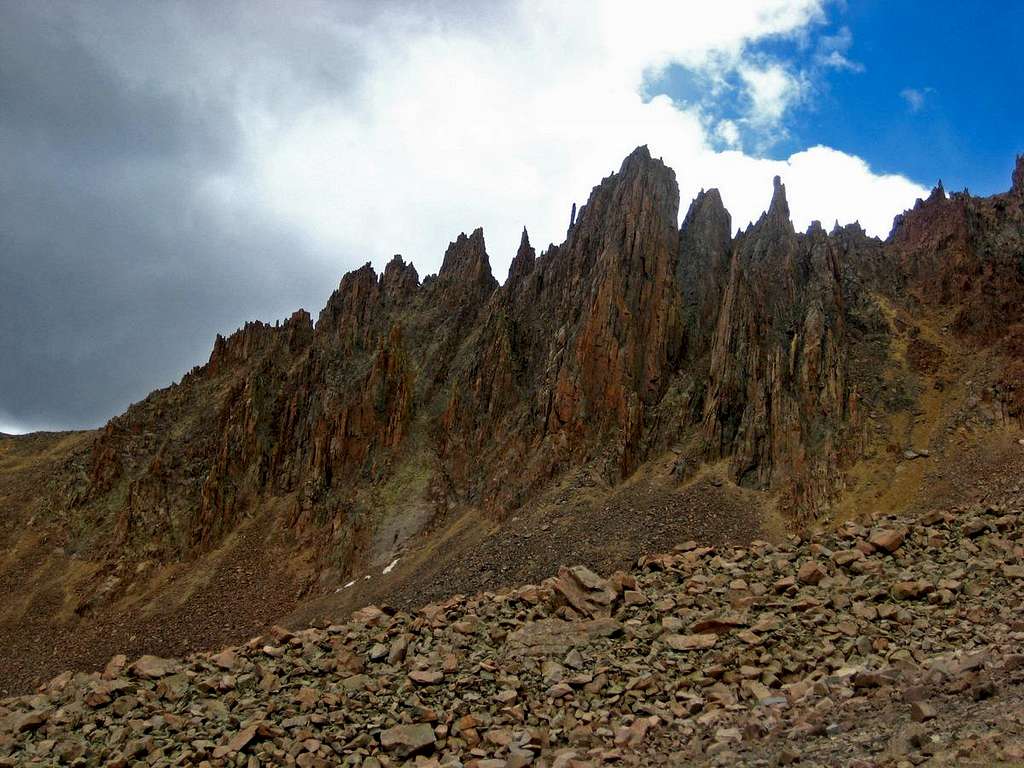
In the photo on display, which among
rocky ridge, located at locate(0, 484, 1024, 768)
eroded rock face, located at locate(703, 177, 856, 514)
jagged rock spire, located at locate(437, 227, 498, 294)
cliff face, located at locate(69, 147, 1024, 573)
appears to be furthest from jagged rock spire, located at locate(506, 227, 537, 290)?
rocky ridge, located at locate(0, 484, 1024, 768)

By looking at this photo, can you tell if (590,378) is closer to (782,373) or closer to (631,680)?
(782,373)

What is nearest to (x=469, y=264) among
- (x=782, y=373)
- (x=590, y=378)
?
(x=590, y=378)

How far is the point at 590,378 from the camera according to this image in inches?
2297

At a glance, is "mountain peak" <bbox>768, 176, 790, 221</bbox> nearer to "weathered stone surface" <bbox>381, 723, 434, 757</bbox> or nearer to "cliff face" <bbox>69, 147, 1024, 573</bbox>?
"cliff face" <bbox>69, 147, 1024, 573</bbox>

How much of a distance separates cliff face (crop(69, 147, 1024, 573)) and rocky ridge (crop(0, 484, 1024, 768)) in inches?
897

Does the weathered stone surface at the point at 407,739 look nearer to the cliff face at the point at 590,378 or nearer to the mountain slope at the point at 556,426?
the mountain slope at the point at 556,426

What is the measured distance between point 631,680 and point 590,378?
40488 millimetres

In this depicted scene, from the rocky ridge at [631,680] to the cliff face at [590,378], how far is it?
897 inches

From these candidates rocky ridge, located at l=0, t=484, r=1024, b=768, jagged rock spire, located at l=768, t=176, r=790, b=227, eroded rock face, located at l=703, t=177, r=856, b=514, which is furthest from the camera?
jagged rock spire, located at l=768, t=176, r=790, b=227

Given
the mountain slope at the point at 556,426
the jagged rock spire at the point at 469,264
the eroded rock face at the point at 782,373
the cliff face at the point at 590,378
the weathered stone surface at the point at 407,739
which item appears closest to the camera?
the weathered stone surface at the point at 407,739

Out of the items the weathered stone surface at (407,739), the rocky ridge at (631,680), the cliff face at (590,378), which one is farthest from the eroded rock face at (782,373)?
the weathered stone surface at (407,739)

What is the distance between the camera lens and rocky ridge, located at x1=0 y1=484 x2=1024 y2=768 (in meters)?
15.0

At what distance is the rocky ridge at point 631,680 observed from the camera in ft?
49.1

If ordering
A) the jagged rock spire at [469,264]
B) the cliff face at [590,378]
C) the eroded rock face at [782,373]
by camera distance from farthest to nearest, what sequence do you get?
the jagged rock spire at [469,264] < the cliff face at [590,378] < the eroded rock face at [782,373]
